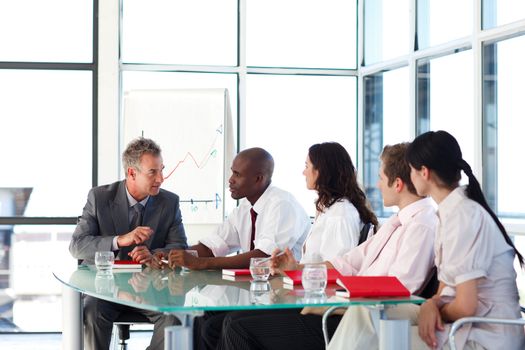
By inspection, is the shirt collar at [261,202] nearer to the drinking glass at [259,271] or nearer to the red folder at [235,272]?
the red folder at [235,272]

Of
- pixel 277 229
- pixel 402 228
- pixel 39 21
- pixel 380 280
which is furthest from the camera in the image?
pixel 39 21

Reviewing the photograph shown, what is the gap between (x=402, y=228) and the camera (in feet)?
11.0

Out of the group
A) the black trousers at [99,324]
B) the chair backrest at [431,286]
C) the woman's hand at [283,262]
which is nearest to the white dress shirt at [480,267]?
the chair backrest at [431,286]

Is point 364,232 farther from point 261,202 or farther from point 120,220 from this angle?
point 120,220

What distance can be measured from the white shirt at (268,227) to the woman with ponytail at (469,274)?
1.40 meters

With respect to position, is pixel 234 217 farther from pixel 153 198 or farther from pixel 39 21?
pixel 39 21

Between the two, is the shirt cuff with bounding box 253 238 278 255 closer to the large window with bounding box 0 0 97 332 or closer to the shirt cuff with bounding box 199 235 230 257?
the shirt cuff with bounding box 199 235 230 257

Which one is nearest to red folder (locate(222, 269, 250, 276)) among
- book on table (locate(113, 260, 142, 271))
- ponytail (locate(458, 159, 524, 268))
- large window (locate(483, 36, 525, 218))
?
book on table (locate(113, 260, 142, 271))

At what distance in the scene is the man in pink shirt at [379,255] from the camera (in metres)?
3.32

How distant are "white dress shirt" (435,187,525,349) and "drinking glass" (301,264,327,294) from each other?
433 millimetres

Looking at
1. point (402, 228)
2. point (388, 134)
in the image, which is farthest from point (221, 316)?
point (388, 134)

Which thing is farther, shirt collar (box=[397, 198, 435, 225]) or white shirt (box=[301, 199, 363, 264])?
white shirt (box=[301, 199, 363, 264])

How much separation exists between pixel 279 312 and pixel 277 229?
0.80 meters

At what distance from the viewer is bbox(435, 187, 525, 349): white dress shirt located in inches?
113
